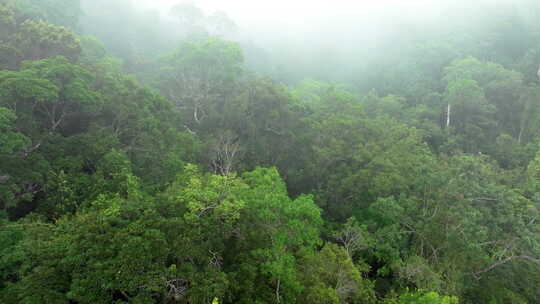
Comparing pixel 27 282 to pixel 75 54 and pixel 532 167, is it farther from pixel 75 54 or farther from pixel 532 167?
pixel 532 167

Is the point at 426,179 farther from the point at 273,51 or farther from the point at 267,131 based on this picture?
the point at 273,51

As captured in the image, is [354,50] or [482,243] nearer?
[482,243]

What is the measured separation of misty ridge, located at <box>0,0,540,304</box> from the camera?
9219 mm

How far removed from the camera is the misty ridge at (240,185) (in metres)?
9.22

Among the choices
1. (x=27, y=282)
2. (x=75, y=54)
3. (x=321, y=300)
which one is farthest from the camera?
(x=75, y=54)

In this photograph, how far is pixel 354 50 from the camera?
51.6 meters

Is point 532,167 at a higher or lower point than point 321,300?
higher

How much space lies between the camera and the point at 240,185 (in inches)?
→ 481

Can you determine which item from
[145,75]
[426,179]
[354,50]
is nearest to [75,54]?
[145,75]

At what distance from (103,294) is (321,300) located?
6.33 meters

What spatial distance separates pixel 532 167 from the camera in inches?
712

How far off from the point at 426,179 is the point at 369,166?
2.90m

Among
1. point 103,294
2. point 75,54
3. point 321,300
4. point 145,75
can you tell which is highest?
point 75,54

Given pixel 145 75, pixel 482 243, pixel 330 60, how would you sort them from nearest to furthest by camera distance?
pixel 482 243 → pixel 145 75 → pixel 330 60
